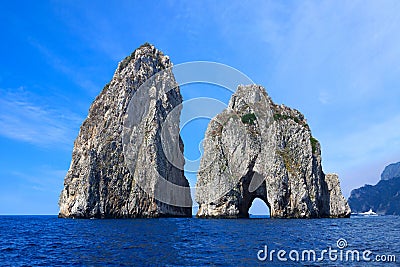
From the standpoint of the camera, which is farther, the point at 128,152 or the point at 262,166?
the point at 128,152

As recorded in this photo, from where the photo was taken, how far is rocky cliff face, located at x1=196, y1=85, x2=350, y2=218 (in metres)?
102

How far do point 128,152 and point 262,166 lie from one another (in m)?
44.3

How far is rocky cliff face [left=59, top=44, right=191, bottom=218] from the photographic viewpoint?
11088 centimetres

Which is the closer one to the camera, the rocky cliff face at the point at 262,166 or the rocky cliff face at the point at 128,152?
the rocky cliff face at the point at 262,166

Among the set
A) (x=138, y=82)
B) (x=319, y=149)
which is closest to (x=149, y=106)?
(x=138, y=82)

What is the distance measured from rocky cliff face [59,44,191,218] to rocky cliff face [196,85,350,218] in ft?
56.6

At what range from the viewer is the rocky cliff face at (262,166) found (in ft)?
336

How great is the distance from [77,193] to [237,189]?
4770cm

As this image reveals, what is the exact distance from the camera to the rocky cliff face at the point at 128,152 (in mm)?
110875

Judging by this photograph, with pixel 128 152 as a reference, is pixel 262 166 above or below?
below

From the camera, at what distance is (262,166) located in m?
106

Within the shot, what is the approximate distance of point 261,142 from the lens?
362 ft

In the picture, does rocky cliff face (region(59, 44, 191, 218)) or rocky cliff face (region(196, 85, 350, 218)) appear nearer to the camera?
rocky cliff face (region(196, 85, 350, 218))

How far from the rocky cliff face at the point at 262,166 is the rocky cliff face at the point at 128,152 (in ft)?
56.6
